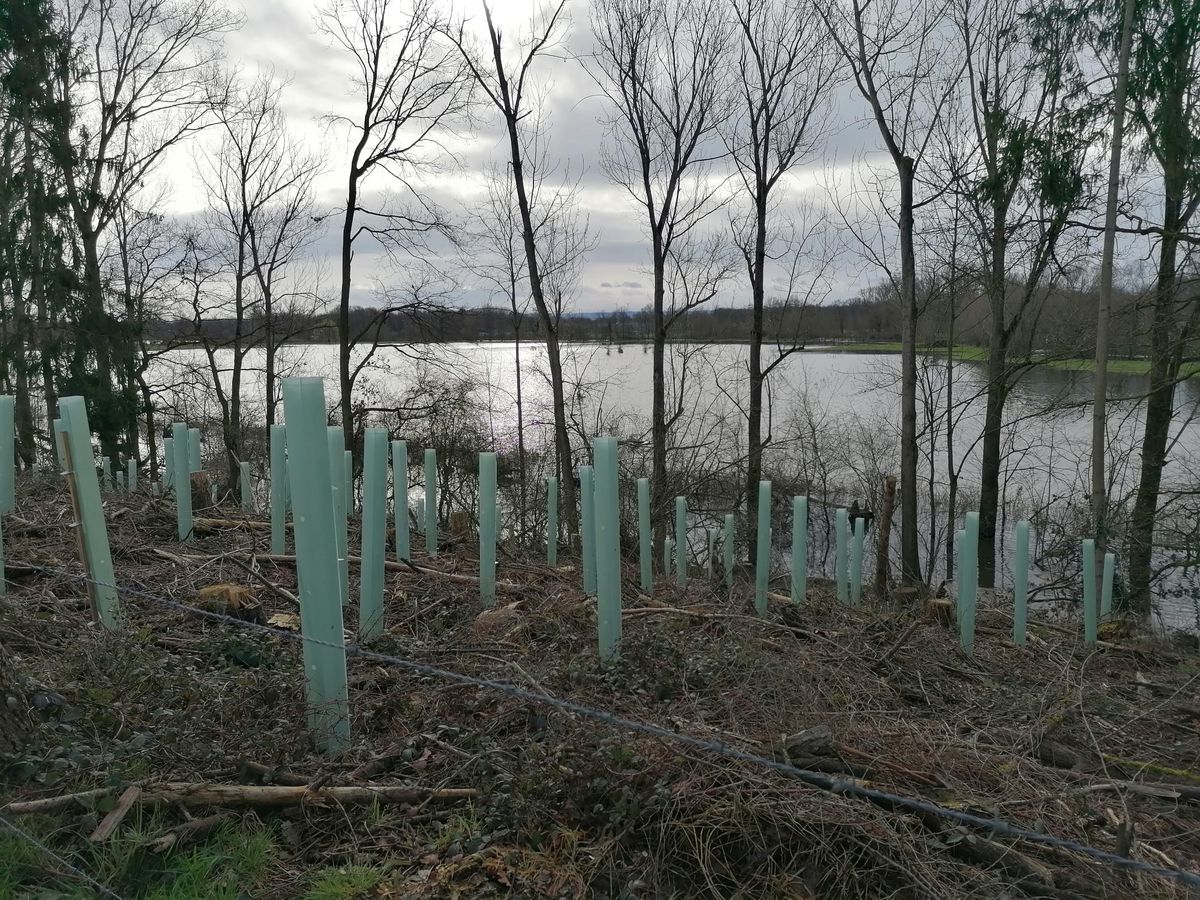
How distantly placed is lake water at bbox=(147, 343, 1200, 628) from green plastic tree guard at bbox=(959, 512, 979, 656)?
483 inches

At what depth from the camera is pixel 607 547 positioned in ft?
15.2

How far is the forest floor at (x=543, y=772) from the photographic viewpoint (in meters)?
2.73

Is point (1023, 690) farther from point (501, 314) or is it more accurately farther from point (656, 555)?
point (501, 314)

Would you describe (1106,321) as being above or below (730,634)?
above

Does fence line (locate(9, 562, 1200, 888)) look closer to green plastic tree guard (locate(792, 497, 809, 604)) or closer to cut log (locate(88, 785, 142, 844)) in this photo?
cut log (locate(88, 785, 142, 844))

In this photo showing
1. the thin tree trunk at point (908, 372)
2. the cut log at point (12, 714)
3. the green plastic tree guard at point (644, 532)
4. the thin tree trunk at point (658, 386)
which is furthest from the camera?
the thin tree trunk at point (658, 386)

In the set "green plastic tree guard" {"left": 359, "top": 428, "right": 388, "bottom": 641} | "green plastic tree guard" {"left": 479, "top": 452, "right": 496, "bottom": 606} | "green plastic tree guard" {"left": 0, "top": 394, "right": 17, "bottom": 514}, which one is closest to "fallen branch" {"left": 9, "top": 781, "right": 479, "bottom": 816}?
"green plastic tree guard" {"left": 359, "top": 428, "right": 388, "bottom": 641}

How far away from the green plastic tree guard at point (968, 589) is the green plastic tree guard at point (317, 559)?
5.03 meters

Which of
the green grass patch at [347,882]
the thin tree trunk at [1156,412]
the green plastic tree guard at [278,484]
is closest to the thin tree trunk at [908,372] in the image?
the thin tree trunk at [1156,412]

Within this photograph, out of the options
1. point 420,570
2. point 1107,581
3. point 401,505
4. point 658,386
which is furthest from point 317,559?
point 658,386

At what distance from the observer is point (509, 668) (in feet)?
14.3

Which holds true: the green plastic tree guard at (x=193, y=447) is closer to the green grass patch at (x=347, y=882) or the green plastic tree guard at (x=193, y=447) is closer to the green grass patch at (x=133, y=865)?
the green grass patch at (x=133, y=865)

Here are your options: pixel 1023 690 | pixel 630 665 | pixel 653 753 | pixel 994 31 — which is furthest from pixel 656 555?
pixel 994 31

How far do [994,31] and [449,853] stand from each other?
23149 millimetres
